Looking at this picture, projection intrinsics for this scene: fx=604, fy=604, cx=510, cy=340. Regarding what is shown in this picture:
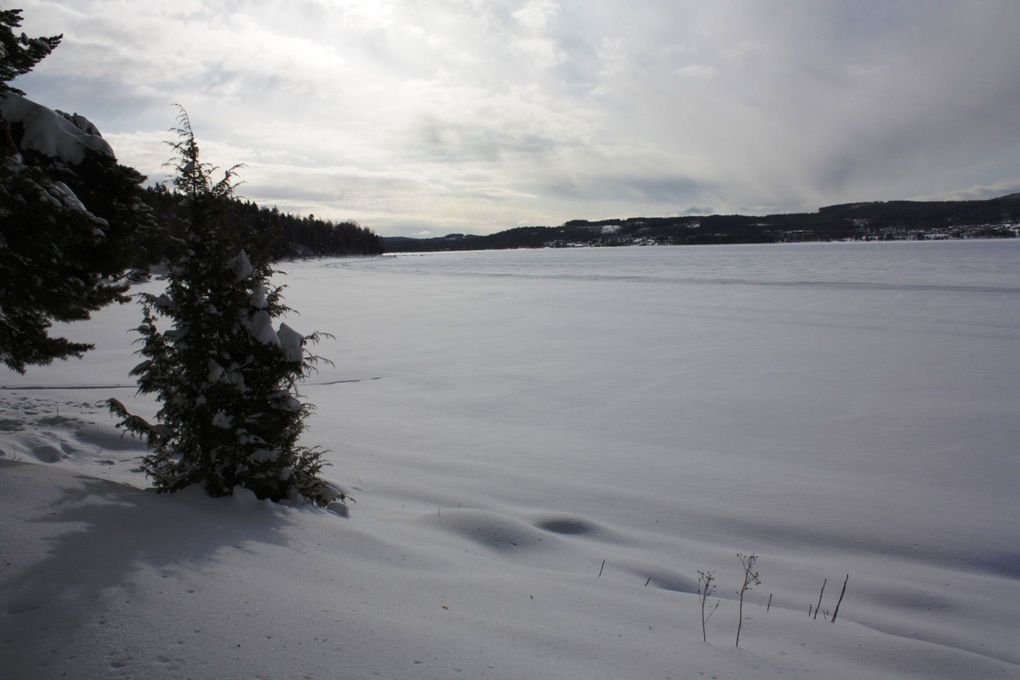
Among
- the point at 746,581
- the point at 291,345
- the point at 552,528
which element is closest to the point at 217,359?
the point at 291,345

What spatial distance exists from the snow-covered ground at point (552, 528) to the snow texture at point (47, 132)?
3.27m

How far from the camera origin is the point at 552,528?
21.5 feet

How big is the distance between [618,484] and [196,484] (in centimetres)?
497

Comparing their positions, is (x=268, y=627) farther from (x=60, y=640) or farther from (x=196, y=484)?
(x=196, y=484)

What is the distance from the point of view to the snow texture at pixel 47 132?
6.21m

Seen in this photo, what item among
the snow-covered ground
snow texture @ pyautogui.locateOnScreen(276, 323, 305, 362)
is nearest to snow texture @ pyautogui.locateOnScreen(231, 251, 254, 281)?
snow texture @ pyautogui.locateOnScreen(276, 323, 305, 362)

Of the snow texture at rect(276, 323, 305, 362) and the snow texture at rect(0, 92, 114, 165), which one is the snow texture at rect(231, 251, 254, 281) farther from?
A: the snow texture at rect(0, 92, 114, 165)

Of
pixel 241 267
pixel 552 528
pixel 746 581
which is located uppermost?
pixel 241 267

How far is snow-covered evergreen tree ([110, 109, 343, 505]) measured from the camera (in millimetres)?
5301

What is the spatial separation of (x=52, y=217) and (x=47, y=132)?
1528 mm

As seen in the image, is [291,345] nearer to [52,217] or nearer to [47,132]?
[52,217]

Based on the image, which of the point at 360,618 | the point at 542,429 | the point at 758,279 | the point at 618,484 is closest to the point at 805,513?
the point at 618,484

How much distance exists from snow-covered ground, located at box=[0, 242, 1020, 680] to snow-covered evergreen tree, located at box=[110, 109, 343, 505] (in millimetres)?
357

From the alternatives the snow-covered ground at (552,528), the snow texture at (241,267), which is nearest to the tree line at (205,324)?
the snow texture at (241,267)
